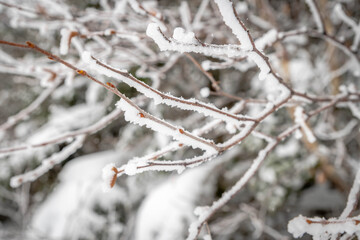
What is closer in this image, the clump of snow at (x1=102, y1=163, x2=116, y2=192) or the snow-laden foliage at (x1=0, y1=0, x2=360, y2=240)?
the clump of snow at (x1=102, y1=163, x2=116, y2=192)

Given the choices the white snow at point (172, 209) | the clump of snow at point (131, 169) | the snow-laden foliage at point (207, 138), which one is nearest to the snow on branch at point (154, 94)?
the clump of snow at point (131, 169)

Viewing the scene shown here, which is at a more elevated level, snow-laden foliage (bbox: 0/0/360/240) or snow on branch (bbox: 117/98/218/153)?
snow-laden foliage (bbox: 0/0/360/240)

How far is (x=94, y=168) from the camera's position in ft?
11.7

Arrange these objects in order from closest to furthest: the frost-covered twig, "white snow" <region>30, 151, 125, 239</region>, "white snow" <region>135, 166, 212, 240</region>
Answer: the frost-covered twig
"white snow" <region>135, 166, 212, 240</region>
"white snow" <region>30, 151, 125, 239</region>

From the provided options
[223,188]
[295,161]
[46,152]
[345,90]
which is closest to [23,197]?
[46,152]

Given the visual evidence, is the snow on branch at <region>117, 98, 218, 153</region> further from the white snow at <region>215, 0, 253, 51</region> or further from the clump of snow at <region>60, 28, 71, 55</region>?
the clump of snow at <region>60, 28, 71, 55</region>

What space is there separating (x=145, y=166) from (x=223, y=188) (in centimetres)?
280

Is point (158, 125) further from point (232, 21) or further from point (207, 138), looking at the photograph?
point (207, 138)

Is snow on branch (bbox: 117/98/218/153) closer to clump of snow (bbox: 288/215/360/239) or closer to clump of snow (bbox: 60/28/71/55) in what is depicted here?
clump of snow (bbox: 288/215/360/239)

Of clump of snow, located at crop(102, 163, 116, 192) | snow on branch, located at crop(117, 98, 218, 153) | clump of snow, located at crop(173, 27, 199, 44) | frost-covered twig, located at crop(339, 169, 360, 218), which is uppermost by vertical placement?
clump of snow, located at crop(173, 27, 199, 44)

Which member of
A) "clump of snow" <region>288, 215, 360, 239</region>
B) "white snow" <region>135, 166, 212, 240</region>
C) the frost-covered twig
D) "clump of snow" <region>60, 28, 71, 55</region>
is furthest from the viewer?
"white snow" <region>135, 166, 212, 240</region>

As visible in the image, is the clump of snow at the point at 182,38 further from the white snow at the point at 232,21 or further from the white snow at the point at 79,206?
the white snow at the point at 79,206

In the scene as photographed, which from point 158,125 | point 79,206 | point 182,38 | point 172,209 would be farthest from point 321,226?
point 79,206

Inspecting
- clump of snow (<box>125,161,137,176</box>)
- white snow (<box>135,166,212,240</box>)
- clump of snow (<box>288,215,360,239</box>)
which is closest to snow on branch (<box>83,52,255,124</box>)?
clump of snow (<box>125,161,137,176</box>)
